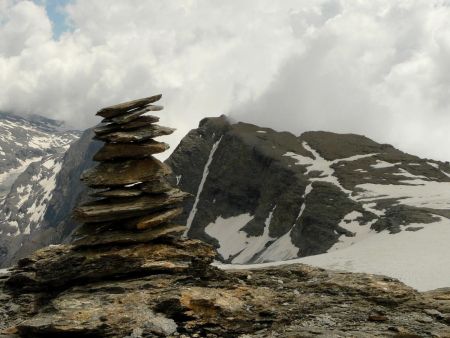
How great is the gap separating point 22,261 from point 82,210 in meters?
4.73

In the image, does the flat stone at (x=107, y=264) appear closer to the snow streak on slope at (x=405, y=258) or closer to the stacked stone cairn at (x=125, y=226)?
the stacked stone cairn at (x=125, y=226)

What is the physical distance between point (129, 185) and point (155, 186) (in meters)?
1.24

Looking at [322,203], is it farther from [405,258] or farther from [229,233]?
[405,258]

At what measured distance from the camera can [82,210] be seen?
2028 centimetres

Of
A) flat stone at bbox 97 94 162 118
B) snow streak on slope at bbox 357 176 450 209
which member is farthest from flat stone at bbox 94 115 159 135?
snow streak on slope at bbox 357 176 450 209

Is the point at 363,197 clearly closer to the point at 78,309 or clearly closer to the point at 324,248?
the point at 324,248

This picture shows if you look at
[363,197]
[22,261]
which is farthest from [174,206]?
[363,197]

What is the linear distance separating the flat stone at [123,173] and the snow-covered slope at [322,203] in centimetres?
3372

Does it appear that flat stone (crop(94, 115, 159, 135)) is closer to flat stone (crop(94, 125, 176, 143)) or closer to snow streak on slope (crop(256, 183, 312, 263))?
flat stone (crop(94, 125, 176, 143))

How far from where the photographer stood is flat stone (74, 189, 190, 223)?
2023 cm

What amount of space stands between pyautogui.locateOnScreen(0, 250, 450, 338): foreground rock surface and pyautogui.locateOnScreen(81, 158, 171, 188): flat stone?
378 centimetres

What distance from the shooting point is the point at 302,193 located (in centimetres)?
14038

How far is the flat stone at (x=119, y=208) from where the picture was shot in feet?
66.4

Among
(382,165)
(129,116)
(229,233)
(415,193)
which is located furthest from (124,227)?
(229,233)
